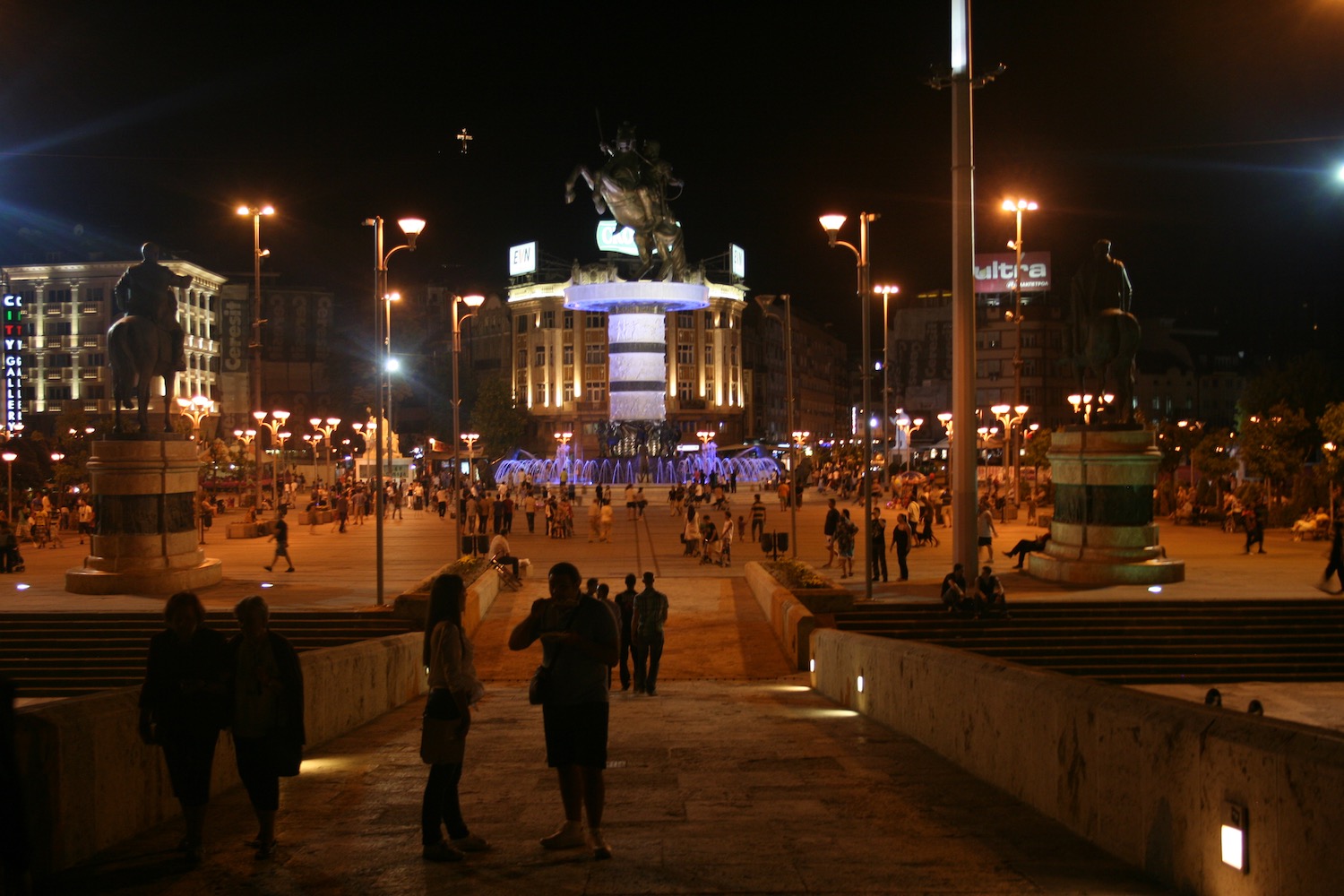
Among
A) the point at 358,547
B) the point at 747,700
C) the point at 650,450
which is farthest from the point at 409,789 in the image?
the point at 650,450

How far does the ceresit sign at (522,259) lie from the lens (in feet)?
349

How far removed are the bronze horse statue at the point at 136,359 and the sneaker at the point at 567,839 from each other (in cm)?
1806

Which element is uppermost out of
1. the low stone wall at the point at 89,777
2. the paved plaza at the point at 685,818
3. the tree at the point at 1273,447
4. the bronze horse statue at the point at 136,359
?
the bronze horse statue at the point at 136,359

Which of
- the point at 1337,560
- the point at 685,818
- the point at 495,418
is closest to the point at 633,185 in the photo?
the point at 495,418

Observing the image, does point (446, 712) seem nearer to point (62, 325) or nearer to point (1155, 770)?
point (1155, 770)

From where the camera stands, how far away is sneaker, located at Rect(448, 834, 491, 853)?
6207 mm

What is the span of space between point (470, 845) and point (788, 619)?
12.5 meters

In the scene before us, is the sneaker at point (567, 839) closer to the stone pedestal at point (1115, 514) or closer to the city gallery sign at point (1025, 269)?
the stone pedestal at point (1115, 514)

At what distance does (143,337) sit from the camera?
22.5 metres

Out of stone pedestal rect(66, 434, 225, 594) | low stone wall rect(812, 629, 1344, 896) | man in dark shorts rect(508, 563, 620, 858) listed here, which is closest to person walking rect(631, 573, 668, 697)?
low stone wall rect(812, 629, 1344, 896)

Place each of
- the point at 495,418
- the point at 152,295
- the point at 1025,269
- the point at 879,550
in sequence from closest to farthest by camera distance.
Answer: the point at 152,295 < the point at 879,550 < the point at 495,418 < the point at 1025,269

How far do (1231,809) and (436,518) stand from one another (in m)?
45.9

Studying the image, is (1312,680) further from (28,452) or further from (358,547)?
(28,452)

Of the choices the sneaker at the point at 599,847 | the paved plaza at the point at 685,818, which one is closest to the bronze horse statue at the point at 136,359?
the paved plaza at the point at 685,818
